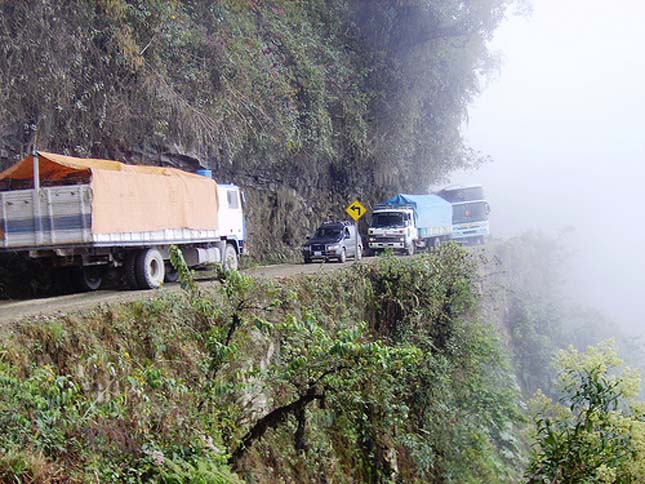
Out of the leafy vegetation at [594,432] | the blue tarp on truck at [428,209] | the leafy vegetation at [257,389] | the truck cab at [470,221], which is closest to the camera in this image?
the leafy vegetation at [257,389]

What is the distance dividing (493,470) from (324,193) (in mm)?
16143

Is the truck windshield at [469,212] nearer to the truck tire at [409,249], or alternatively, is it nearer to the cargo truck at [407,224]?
the cargo truck at [407,224]

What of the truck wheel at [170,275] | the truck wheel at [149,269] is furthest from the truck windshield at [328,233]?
the truck wheel at [149,269]

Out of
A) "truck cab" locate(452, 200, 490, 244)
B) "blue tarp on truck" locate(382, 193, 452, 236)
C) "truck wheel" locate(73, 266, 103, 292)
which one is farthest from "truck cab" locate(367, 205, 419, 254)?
"truck wheel" locate(73, 266, 103, 292)

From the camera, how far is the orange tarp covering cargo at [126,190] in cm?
1090

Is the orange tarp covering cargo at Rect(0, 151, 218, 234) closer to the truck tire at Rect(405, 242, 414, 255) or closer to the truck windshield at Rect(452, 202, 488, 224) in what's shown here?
the truck tire at Rect(405, 242, 414, 255)

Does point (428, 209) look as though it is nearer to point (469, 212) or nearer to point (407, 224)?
point (407, 224)

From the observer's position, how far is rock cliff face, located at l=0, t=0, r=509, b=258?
43.5 ft

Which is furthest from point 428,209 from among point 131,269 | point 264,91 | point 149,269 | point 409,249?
point 131,269

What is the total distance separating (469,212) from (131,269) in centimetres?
2722

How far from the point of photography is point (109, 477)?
203 inches

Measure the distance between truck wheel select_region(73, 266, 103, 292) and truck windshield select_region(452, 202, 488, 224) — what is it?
85.0 feet

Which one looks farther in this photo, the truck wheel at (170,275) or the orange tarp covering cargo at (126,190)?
the truck wheel at (170,275)

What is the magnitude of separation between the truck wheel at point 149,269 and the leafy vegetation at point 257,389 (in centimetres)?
246
